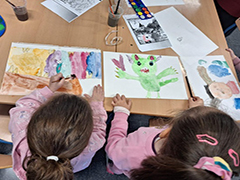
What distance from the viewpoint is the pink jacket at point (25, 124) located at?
0.76 m

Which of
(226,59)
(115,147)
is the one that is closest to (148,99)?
(115,147)

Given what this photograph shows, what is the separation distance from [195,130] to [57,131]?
44 centimetres

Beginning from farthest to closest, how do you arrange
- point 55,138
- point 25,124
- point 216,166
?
1. point 25,124
2. point 55,138
3. point 216,166

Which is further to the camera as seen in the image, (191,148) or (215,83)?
(215,83)

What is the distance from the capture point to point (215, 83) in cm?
101

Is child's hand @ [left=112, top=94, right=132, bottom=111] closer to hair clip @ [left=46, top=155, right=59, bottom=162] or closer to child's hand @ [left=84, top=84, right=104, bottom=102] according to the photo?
child's hand @ [left=84, top=84, right=104, bottom=102]

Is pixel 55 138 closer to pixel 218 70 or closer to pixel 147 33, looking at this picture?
pixel 147 33

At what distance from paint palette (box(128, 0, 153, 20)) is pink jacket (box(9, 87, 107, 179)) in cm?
65

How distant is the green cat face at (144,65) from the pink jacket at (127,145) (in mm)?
243

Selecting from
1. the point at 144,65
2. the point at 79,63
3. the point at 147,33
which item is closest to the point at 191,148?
the point at 144,65

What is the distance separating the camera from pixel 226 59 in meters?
1.12

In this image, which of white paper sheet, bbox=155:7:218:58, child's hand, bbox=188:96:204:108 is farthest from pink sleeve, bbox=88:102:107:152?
white paper sheet, bbox=155:7:218:58

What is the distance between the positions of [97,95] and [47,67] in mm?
283

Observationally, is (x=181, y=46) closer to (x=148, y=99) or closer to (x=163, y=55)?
(x=163, y=55)
